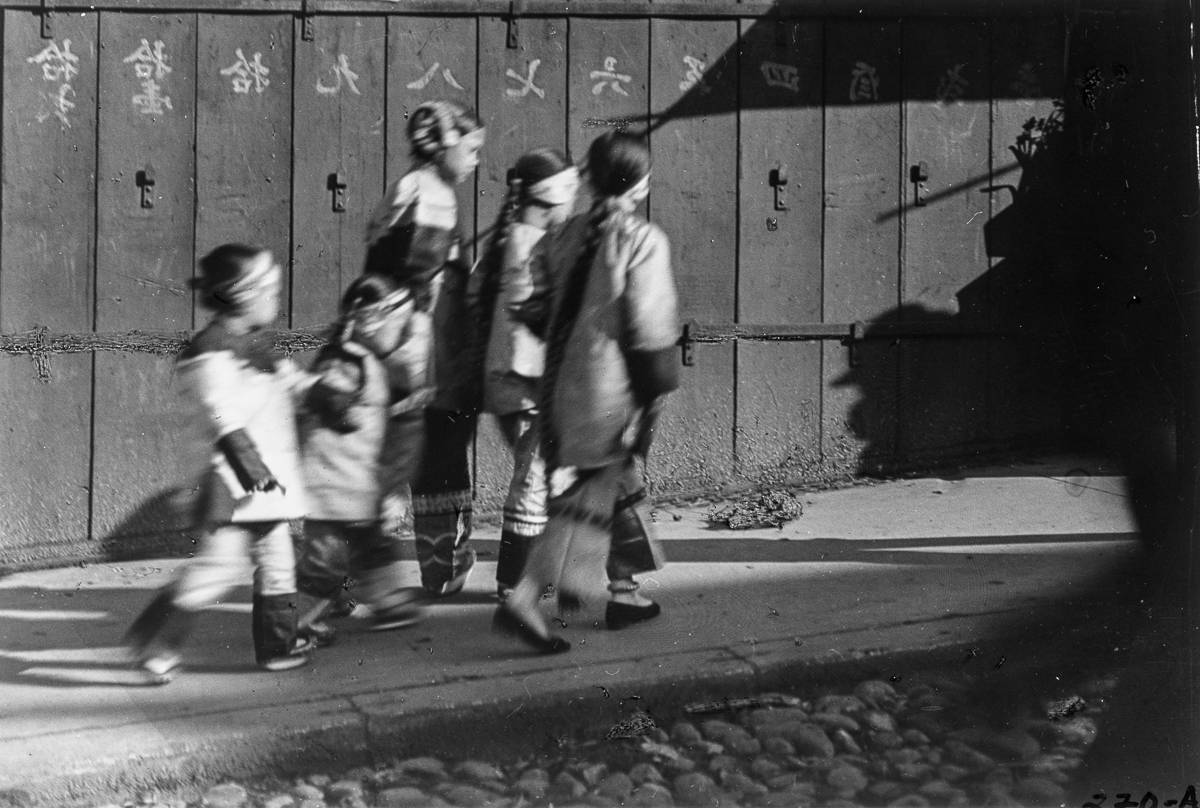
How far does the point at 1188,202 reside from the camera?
356 cm

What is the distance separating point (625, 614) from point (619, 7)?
1776 mm

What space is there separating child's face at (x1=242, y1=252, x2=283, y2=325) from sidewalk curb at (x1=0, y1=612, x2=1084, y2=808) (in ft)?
3.50

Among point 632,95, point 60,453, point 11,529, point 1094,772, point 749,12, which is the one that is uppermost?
point 749,12

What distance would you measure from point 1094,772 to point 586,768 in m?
1.40

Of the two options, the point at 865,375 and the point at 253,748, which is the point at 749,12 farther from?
the point at 253,748

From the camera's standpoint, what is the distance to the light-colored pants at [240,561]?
3.28 metres

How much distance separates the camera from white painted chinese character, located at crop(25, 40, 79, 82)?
3.38m

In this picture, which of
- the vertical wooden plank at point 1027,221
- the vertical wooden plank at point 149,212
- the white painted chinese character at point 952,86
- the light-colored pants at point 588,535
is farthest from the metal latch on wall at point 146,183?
the vertical wooden plank at point 1027,221

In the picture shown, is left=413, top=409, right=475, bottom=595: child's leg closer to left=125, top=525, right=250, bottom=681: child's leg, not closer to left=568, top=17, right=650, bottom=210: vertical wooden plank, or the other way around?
left=125, top=525, right=250, bottom=681: child's leg

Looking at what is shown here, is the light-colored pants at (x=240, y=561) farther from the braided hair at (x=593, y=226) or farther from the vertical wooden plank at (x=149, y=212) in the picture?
the braided hair at (x=593, y=226)

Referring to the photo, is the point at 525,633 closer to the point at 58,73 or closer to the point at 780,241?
the point at 780,241

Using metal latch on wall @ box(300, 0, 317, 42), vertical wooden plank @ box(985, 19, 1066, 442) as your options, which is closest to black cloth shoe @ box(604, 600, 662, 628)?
vertical wooden plank @ box(985, 19, 1066, 442)

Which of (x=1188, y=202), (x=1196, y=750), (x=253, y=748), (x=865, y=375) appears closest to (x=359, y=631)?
(x=253, y=748)

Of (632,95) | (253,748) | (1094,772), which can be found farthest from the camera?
(632,95)
